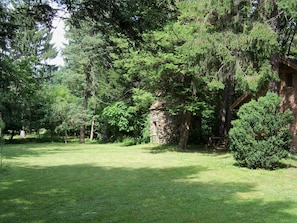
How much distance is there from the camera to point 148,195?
7.79m

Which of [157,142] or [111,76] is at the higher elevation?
[111,76]

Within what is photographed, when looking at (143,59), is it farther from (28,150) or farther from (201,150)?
(28,150)

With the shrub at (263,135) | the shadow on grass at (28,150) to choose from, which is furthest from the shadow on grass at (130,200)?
the shadow on grass at (28,150)

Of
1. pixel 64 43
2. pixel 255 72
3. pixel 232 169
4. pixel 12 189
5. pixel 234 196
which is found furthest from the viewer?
pixel 64 43

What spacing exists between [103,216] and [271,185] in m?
5.18

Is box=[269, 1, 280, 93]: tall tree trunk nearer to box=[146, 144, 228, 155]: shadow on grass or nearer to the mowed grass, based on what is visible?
the mowed grass

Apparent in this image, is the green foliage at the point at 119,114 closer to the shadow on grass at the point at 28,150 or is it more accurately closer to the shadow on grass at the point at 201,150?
the shadow on grass at the point at 28,150

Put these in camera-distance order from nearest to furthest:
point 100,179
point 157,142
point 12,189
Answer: point 12,189
point 100,179
point 157,142

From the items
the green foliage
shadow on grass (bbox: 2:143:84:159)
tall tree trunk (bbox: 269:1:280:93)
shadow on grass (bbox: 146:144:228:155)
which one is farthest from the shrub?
the green foliage

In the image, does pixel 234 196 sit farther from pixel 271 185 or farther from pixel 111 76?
pixel 111 76

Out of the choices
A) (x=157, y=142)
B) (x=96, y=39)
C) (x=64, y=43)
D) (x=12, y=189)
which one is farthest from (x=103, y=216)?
(x=64, y=43)

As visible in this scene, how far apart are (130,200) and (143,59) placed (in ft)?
34.6

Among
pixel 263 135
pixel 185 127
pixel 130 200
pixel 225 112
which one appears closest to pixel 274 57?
pixel 263 135

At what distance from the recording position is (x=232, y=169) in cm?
1207
